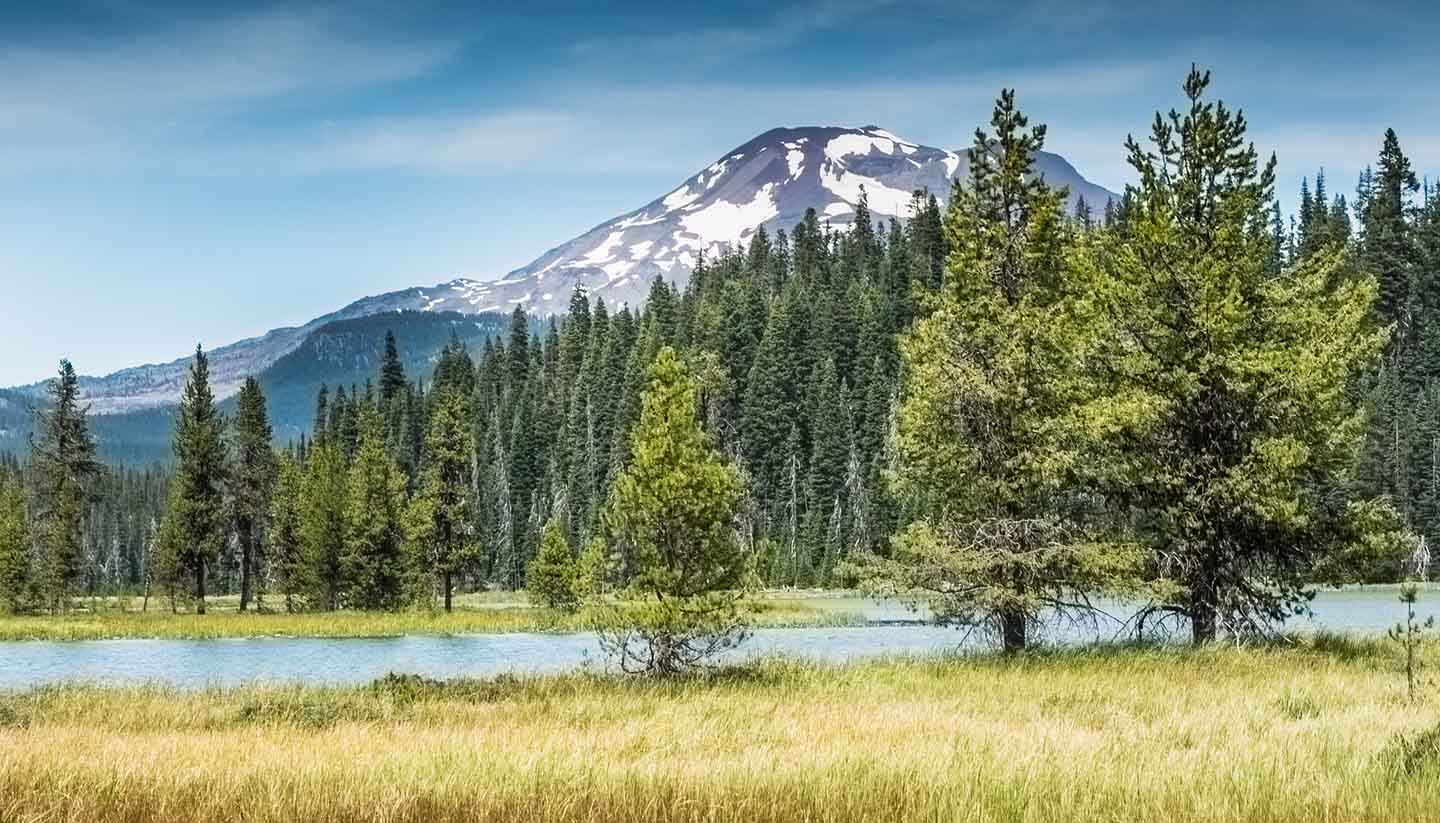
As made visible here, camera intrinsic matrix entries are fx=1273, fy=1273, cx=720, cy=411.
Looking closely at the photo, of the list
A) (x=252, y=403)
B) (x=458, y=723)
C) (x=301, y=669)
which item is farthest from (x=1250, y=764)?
(x=252, y=403)

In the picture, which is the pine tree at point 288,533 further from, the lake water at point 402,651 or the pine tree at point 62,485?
the lake water at point 402,651

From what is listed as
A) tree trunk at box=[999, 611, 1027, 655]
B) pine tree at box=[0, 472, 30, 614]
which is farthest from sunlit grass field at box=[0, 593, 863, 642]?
tree trunk at box=[999, 611, 1027, 655]

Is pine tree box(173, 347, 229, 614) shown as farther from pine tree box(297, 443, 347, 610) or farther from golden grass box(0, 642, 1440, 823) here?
golden grass box(0, 642, 1440, 823)

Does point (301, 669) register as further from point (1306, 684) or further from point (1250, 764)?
point (1250, 764)

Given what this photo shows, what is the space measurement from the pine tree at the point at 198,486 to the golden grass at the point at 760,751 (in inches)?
1965

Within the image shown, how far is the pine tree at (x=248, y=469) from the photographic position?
7325 centimetres

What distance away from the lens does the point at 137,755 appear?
42.9ft

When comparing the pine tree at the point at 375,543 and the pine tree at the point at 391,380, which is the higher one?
the pine tree at the point at 391,380

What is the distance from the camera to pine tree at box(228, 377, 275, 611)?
240 feet

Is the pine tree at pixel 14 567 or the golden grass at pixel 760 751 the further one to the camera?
the pine tree at pixel 14 567

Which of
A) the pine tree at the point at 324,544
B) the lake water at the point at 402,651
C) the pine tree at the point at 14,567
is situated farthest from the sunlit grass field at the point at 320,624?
the pine tree at the point at 324,544

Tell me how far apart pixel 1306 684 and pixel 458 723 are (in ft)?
42.0

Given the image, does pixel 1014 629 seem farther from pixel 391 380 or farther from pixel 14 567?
pixel 391 380

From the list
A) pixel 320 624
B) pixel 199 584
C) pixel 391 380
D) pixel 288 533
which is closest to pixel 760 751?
pixel 320 624
